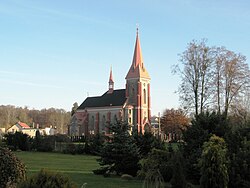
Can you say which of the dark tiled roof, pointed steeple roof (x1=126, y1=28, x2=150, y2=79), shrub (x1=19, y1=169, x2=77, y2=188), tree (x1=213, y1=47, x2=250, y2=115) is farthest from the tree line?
shrub (x1=19, y1=169, x2=77, y2=188)

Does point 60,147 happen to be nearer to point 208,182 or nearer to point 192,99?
point 192,99

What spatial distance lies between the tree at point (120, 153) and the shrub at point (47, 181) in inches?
448

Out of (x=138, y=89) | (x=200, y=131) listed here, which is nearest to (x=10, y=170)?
(x=200, y=131)

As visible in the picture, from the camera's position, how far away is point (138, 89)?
92812 millimetres

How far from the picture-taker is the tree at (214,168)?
11.7m

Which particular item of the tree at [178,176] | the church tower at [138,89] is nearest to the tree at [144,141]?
the tree at [178,176]

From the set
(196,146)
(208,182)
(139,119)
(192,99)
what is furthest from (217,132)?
(139,119)

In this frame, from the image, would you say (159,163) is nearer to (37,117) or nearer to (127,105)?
(127,105)

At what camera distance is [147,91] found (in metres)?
95.6

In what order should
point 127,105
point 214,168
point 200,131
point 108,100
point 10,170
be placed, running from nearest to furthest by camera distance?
point 10,170 → point 214,168 → point 200,131 → point 127,105 → point 108,100

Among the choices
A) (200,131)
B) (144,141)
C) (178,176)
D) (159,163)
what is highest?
(200,131)

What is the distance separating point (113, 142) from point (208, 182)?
8054 millimetres

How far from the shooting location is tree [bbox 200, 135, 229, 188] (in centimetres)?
1173

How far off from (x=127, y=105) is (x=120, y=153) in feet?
247
